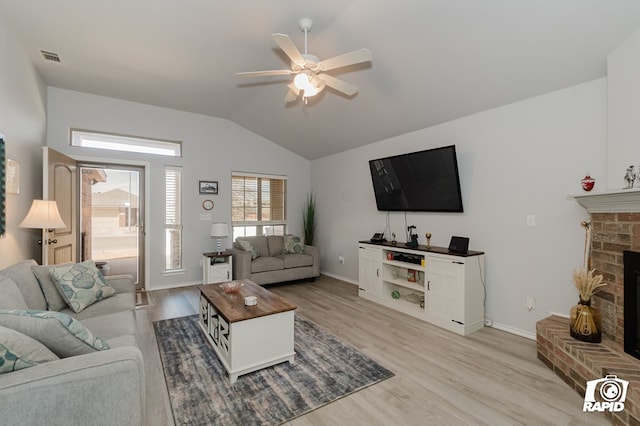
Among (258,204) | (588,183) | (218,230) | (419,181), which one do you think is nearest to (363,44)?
(419,181)

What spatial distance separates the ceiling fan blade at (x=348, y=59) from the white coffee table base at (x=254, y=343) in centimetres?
214

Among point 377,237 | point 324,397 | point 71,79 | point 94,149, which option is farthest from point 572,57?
point 94,149

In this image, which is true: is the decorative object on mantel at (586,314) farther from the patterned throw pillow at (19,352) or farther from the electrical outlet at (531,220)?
the patterned throw pillow at (19,352)

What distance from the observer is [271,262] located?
16.6 ft

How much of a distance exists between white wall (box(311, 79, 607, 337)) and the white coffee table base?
8.00ft

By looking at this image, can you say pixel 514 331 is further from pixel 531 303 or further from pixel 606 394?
pixel 606 394

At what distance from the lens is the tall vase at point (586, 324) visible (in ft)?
7.54

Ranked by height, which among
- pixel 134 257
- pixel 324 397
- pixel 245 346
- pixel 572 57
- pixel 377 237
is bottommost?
pixel 324 397

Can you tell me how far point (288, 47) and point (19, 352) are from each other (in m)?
2.31

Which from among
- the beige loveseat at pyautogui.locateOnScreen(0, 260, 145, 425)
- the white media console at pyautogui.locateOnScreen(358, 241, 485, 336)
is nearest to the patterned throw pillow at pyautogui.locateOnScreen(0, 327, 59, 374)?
the beige loveseat at pyautogui.locateOnScreen(0, 260, 145, 425)

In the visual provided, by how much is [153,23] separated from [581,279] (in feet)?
14.7

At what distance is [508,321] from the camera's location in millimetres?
3248

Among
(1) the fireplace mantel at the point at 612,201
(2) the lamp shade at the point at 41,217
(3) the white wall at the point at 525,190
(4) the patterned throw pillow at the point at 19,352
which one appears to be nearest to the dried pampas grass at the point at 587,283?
(3) the white wall at the point at 525,190

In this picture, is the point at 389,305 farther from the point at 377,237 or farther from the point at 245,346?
the point at 245,346
